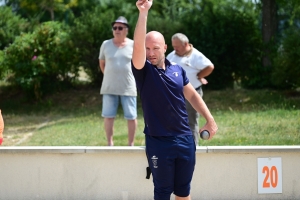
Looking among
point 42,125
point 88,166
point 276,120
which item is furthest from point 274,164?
point 42,125

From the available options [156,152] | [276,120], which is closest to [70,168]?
[156,152]

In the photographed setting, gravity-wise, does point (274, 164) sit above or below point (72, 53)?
below

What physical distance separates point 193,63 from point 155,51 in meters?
3.17

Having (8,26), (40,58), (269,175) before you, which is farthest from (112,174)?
(8,26)

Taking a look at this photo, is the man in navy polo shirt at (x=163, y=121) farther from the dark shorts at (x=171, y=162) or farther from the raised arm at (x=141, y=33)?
the raised arm at (x=141, y=33)

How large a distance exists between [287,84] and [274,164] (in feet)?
28.2

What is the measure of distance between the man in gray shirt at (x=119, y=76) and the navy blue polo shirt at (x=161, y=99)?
11.3 feet

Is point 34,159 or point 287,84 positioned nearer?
point 34,159

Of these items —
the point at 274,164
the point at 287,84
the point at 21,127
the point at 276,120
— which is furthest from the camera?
the point at 287,84

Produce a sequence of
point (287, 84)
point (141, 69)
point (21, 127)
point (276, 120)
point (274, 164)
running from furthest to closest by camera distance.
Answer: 1. point (287, 84)
2. point (21, 127)
3. point (276, 120)
4. point (274, 164)
5. point (141, 69)

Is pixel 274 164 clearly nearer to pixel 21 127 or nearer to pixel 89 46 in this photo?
pixel 21 127

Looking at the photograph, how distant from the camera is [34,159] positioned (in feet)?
19.2

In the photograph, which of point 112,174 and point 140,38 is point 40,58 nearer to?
point 112,174

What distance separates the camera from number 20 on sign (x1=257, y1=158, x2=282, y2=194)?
580cm
